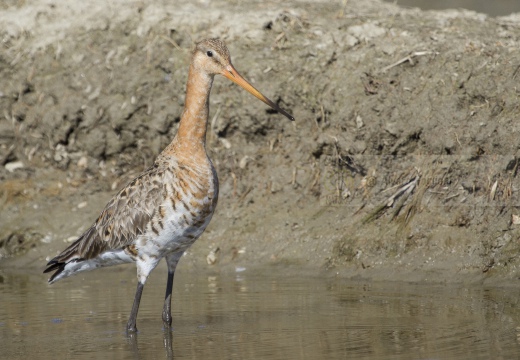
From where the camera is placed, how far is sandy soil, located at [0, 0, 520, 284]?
10.3 m

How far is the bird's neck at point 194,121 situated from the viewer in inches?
340

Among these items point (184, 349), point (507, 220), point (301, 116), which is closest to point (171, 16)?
point (301, 116)

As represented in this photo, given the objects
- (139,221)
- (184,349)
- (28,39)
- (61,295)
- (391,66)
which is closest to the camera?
(184,349)

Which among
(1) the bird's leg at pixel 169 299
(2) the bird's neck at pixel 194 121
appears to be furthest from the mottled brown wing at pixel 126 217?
(1) the bird's leg at pixel 169 299

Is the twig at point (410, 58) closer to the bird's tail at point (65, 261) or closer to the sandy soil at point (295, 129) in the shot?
the sandy soil at point (295, 129)

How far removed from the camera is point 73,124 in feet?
41.5

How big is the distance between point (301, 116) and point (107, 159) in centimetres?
268

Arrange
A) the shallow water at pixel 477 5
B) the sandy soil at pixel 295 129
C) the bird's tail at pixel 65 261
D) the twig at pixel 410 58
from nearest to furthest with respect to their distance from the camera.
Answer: the bird's tail at pixel 65 261, the sandy soil at pixel 295 129, the twig at pixel 410 58, the shallow water at pixel 477 5

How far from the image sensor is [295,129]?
38.1 feet

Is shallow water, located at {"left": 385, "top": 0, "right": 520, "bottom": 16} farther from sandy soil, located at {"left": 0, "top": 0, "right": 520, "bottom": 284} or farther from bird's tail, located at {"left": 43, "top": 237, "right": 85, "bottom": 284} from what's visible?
bird's tail, located at {"left": 43, "top": 237, "right": 85, "bottom": 284}

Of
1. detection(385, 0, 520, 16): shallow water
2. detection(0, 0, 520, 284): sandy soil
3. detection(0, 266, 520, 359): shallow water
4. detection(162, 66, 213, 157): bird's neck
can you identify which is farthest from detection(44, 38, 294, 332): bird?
detection(385, 0, 520, 16): shallow water

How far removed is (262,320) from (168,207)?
126cm

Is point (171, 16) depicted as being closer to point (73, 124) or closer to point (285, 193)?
point (73, 124)

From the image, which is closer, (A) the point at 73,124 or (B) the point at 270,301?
(B) the point at 270,301
